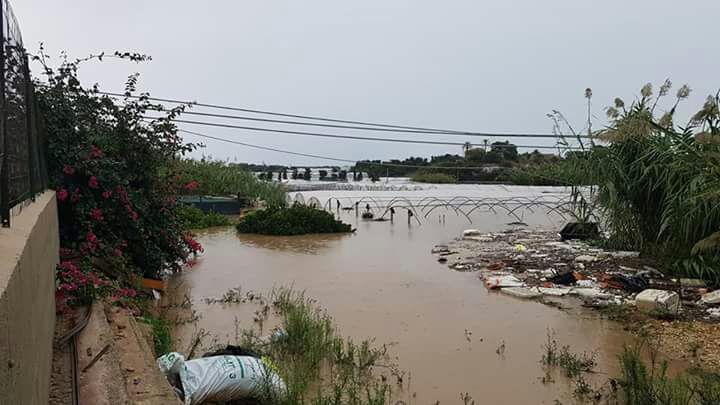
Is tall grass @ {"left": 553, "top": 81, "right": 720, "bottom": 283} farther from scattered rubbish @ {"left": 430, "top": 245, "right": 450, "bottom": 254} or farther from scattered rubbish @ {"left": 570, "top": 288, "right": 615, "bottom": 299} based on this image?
scattered rubbish @ {"left": 430, "top": 245, "right": 450, "bottom": 254}

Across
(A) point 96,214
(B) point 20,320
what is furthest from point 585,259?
(B) point 20,320

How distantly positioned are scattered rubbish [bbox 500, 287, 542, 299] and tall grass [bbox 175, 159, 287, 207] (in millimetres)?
12730

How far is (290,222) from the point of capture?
1488cm

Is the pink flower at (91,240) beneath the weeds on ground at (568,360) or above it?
above

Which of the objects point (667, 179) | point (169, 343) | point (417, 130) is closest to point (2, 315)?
point (169, 343)

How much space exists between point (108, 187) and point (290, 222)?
878cm

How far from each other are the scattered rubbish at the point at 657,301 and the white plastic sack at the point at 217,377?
4.80 meters

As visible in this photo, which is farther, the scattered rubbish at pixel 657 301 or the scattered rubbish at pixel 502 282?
the scattered rubbish at pixel 502 282

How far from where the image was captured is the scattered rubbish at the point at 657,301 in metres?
6.44

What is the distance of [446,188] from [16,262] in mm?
23802

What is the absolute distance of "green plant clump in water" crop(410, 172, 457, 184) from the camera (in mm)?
32750

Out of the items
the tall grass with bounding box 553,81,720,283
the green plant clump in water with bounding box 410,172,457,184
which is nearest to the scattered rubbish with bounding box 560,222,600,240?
the tall grass with bounding box 553,81,720,283

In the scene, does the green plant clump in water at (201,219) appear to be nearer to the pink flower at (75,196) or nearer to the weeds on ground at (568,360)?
the pink flower at (75,196)

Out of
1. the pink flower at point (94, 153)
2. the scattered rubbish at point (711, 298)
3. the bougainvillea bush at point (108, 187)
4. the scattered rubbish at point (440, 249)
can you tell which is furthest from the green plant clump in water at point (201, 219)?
the scattered rubbish at point (711, 298)
